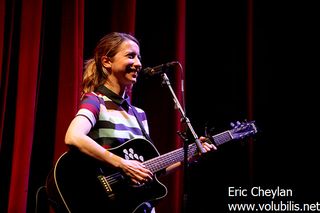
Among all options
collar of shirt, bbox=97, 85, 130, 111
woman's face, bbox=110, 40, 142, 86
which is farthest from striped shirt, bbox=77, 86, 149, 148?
woman's face, bbox=110, 40, 142, 86

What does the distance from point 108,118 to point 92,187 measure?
15.4 inches

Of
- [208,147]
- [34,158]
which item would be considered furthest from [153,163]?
[34,158]

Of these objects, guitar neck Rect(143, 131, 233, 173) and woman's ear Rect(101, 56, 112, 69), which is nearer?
guitar neck Rect(143, 131, 233, 173)

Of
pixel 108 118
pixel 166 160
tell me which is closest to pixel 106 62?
pixel 108 118

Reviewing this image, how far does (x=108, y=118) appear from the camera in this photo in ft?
6.51

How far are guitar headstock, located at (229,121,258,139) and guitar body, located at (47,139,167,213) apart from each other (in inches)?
38.7

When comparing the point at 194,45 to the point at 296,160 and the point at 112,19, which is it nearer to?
the point at 112,19

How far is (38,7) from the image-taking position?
2438 millimetres

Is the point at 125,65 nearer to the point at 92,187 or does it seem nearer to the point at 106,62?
the point at 106,62

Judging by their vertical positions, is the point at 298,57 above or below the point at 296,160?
above

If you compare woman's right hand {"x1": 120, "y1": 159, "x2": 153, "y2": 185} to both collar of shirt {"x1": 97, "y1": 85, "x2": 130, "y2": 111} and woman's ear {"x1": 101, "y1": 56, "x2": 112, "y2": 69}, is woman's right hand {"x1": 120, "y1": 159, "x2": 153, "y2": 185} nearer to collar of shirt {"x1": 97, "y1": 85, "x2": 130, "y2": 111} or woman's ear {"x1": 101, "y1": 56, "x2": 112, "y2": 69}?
collar of shirt {"x1": 97, "y1": 85, "x2": 130, "y2": 111}

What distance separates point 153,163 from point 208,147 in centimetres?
43

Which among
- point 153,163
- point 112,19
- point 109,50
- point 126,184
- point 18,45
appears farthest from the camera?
point 112,19

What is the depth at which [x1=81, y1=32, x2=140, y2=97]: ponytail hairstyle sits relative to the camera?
2207mm
